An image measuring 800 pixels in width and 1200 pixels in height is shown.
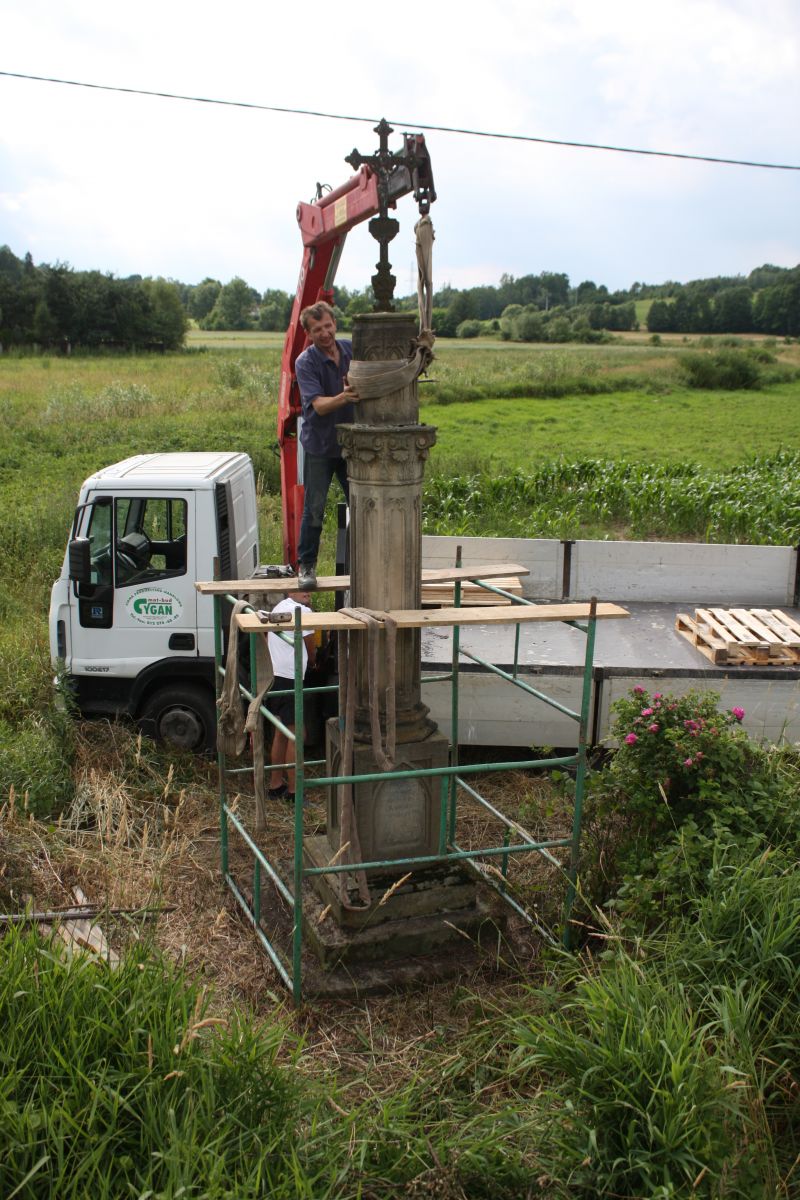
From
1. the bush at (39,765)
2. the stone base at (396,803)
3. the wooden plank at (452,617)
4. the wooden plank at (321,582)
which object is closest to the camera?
the wooden plank at (452,617)

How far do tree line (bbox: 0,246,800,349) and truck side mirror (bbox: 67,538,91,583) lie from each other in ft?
76.4

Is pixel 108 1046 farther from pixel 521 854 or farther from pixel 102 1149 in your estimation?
pixel 521 854

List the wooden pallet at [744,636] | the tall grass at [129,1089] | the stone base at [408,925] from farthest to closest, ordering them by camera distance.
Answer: the wooden pallet at [744,636], the stone base at [408,925], the tall grass at [129,1089]

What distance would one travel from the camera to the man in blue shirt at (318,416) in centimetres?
628

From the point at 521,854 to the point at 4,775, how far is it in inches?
137

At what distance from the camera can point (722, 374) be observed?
42.4 metres

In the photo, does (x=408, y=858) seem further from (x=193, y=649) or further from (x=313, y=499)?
(x=193, y=649)

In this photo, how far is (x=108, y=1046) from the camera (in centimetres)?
346

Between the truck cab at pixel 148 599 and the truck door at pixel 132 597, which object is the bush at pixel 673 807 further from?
the truck door at pixel 132 597

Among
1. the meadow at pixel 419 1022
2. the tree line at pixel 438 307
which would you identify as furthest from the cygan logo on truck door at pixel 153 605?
the tree line at pixel 438 307

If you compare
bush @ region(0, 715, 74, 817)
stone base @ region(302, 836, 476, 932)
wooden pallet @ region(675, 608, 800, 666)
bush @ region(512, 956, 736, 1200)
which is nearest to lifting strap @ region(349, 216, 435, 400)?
stone base @ region(302, 836, 476, 932)

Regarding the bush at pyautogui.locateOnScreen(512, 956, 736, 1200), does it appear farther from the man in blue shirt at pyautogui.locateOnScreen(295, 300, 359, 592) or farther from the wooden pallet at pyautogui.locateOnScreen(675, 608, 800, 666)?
the wooden pallet at pyautogui.locateOnScreen(675, 608, 800, 666)

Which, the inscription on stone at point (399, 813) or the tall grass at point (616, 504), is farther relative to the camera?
the tall grass at point (616, 504)

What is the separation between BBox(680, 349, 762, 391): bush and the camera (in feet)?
138
